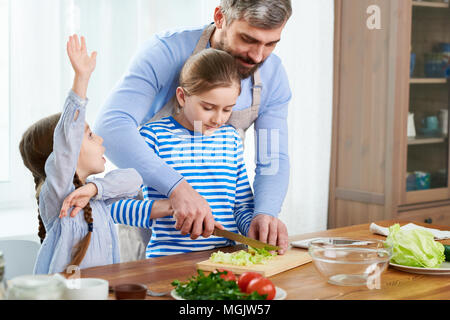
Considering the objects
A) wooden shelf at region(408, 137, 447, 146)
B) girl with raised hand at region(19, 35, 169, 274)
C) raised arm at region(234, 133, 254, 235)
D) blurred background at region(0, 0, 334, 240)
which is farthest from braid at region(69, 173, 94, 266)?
Result: wooden shelf at region(408, 137, 447, 146)

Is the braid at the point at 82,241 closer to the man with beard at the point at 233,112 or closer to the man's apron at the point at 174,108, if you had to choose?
the man with beard at the point at 233,112

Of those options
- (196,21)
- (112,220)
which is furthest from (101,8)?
(112,220)

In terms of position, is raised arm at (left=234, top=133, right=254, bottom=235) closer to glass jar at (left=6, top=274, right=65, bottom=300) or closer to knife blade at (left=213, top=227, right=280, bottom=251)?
knife blade at (left=213, top=227, right=280, bottom=251)

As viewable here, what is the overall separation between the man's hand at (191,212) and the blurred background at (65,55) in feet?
3.31

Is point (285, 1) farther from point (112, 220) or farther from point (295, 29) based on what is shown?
point (295, 29)

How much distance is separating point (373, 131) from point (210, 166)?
5.42 feet

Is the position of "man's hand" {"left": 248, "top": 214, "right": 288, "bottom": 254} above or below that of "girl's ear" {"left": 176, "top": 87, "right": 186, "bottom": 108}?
below

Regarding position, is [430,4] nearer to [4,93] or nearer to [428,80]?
[428,80]

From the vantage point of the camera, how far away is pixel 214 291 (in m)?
0.95

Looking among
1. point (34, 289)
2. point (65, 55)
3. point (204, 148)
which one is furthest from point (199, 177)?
point (65, 55)

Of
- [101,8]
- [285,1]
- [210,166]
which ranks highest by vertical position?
[101,8]

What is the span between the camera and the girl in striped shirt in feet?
5.38

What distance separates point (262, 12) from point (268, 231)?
2.03ft
